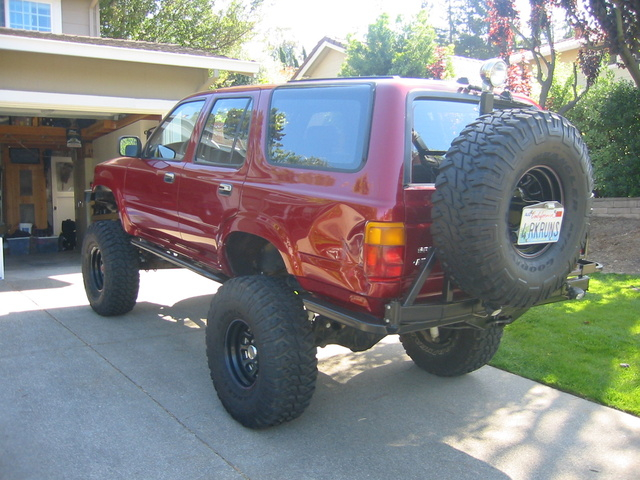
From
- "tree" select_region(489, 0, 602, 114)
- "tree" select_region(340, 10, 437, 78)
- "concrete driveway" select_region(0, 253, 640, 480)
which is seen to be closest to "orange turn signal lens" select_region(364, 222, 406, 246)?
"concrete driveway" select_region(0, 253, 640, 480)

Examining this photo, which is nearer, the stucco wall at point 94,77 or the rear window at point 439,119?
the rear window at point 439,119

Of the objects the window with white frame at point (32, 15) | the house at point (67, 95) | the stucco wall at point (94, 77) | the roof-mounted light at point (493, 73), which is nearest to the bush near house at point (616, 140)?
the house at point (67, 95)

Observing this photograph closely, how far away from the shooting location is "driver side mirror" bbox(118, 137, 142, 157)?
18.2 feet

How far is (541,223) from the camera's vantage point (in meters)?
3.33

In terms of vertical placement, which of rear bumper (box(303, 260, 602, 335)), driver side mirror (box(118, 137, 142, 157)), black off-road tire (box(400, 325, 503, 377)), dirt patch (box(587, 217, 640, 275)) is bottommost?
black off-road tire (box(400, 325, 503, 377))

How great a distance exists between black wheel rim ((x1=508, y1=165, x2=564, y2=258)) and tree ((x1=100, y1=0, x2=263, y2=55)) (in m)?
20.7

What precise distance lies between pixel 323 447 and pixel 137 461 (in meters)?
1.08

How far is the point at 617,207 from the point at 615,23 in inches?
117

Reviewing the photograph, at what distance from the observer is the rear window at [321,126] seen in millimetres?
3418

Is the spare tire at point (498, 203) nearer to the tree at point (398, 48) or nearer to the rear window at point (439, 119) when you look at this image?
the rear window at point (439, 119)

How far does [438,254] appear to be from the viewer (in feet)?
10.2

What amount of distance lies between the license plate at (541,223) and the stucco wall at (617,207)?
294 inches

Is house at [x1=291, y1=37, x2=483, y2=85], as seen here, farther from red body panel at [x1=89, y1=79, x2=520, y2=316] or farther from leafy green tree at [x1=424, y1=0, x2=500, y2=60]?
leafy green tree at [x1=424, y1=0, x2=500, y2=60]

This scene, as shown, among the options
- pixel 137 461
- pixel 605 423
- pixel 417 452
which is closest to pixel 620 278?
pixel 605 423
